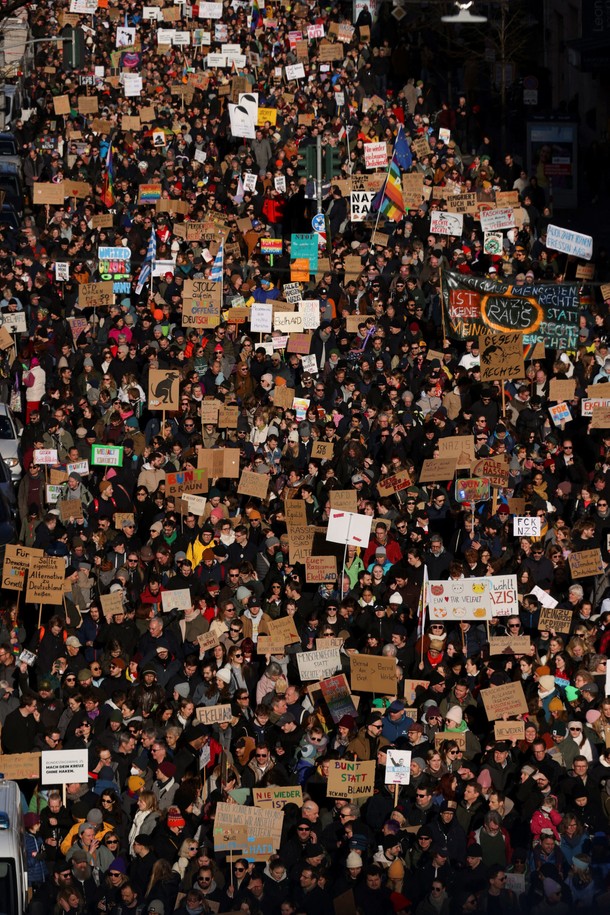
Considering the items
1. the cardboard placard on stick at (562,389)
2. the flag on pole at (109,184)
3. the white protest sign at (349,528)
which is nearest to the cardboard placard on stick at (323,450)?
the white protest sign at (349,528)

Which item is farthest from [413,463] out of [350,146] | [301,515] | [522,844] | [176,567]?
[350,146]

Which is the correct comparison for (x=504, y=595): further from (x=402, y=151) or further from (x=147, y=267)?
(x=402, y=151)

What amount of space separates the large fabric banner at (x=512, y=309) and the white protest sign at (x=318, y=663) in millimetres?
6512

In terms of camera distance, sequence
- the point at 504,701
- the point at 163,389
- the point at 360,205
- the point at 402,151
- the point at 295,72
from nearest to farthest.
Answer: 1. the point at 504,701
2. the point at 163,389
3. the point at 360,205
4. the point at 402,151
5. the point at 295,72

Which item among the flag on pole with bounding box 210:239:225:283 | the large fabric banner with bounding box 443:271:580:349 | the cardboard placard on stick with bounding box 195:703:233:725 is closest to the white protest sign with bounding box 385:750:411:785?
the cardboard placard on stick with bounding box 195:703:233:725

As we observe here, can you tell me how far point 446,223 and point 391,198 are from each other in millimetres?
936

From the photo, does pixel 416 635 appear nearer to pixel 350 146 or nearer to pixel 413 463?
pixel 413 463

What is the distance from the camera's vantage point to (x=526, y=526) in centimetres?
1883

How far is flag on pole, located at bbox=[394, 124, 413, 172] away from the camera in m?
27.9

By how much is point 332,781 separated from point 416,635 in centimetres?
239

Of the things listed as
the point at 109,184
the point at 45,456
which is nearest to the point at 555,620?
the point at 45,456

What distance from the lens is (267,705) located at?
53.4ft

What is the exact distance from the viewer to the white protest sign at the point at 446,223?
86.3 ft

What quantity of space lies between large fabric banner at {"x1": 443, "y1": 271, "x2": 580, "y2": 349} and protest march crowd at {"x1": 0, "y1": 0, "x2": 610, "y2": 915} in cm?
4
